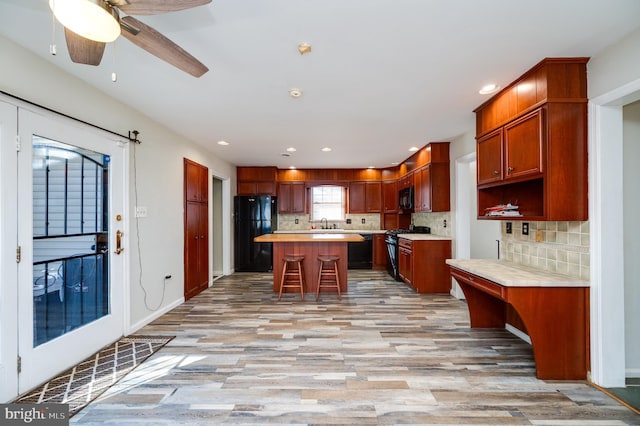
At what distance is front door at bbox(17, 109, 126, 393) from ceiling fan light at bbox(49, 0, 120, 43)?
1.39m

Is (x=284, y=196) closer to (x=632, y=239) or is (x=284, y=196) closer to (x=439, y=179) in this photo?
(x=439, y=179)

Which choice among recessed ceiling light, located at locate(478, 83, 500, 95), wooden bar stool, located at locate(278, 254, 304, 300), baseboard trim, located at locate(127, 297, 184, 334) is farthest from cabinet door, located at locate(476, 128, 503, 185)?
baseboard trim, located at locate(127, 297, 184, 334)

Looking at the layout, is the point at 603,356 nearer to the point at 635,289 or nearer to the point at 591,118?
the point at 635,289

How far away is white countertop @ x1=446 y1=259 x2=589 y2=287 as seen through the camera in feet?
6.95

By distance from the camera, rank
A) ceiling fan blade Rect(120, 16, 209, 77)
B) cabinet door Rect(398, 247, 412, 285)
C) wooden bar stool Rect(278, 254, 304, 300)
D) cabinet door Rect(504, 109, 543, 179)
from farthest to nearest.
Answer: cabinet door Rect(398, 247, 412, 285), wooden bar stool Rect(278, 254, 304, 300), cabinet door Rect(504, 109, 543, 179), ceiling fan blade Rect(120, 16, 209, 77)

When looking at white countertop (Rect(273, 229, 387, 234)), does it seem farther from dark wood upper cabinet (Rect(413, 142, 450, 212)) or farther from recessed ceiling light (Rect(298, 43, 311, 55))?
recessed ceiling light (Rect(298, 43, 311, 55))

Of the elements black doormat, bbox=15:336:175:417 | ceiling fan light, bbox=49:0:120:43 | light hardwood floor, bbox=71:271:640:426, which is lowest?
light hardwood floor, bbox=71:271:640:426

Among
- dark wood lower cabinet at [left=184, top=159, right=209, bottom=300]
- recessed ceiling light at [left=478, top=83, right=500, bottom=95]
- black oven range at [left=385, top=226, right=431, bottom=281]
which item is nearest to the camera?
recessed ceiling light at [left=478, top=83, right=500, bottom=95]

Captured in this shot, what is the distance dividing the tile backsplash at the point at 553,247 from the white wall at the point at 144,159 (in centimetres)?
407

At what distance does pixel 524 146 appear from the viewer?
2385 mm

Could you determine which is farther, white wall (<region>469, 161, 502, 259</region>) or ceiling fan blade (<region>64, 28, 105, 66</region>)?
white wall (<region>469, 161, 502, 259</region>)

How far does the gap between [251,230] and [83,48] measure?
16.4ft

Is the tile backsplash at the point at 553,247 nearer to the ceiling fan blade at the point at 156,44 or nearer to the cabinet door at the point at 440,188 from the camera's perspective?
the cabinet door at the point at 440,188

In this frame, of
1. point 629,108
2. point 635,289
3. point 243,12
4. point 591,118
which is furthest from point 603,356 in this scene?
point 243,12
